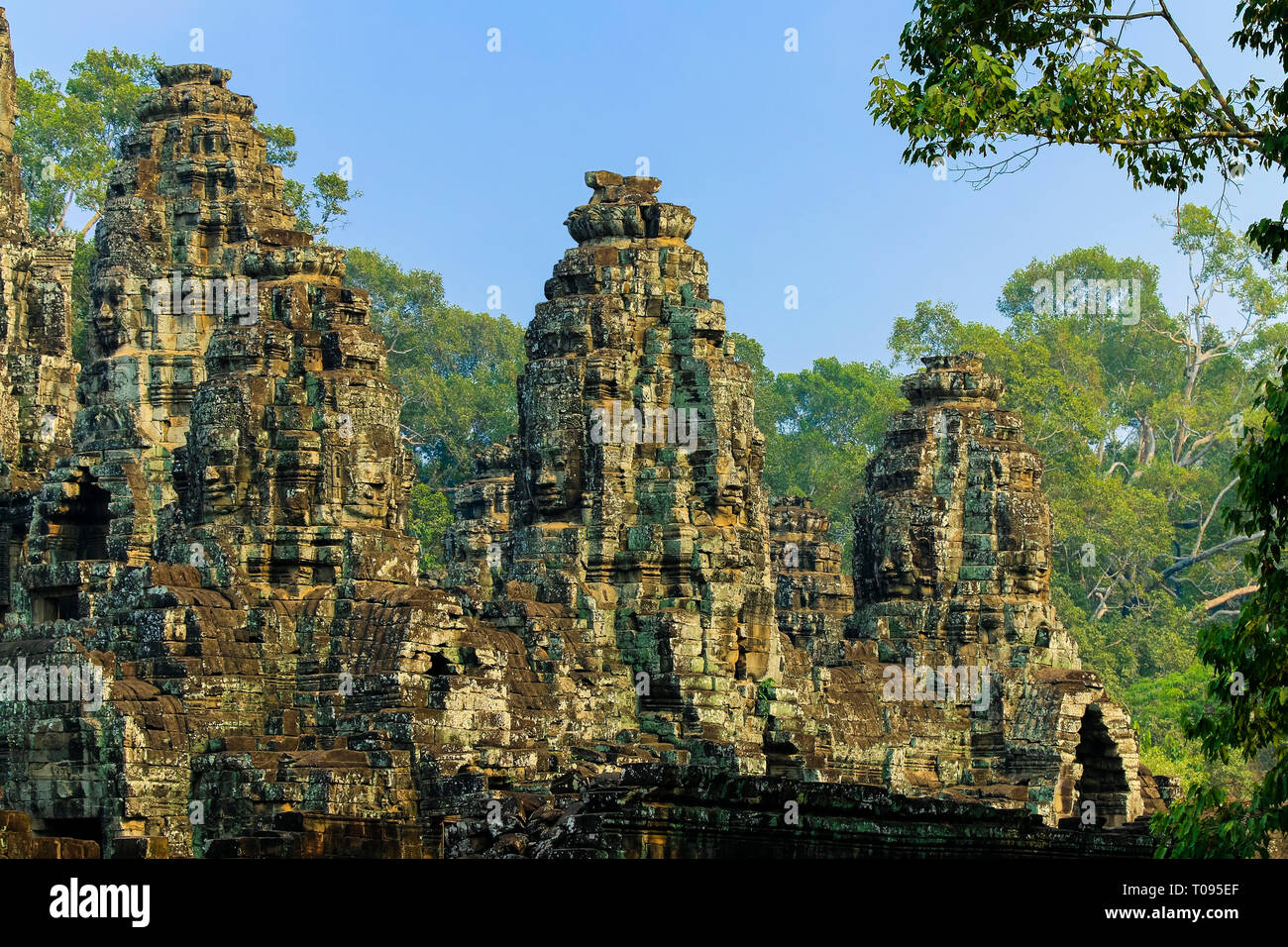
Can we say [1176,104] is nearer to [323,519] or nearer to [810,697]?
[323,519]

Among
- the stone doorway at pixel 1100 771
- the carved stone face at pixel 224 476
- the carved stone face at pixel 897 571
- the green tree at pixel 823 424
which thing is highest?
the green tree at pixel 823 424

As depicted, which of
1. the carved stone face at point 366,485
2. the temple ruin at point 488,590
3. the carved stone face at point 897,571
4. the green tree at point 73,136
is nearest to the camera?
the temple ruin at point 488,590

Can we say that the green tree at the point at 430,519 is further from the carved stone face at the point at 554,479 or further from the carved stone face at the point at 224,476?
the carved stone face at the point at 224,476

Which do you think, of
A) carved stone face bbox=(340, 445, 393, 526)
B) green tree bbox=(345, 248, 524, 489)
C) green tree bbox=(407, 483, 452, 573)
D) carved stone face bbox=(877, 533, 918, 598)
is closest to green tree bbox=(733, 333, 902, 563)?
green tree bbox=(345, 248, 524, 489)

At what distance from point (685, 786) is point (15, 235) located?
34250mm

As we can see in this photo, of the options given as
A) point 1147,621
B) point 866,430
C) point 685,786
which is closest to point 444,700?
point 685,786

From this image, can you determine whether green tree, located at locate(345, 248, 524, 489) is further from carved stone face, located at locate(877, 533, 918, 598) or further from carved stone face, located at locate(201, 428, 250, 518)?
carved stone face, located at locate(201, 428, 250, 518)

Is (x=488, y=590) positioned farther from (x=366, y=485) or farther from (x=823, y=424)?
(x=823, y=424)

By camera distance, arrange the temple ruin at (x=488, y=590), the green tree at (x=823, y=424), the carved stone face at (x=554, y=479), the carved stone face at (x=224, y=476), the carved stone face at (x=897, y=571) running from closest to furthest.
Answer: the temple ruin at (x=488, y=590) → the carved stone face at (x=224, y=476) → the carved stone face at (x=554, y=479) → the carved stone face at (x=897, y=571) → the green tree at (x=823, y=424)

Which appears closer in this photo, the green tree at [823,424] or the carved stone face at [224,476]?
the carved stone face at [224,476]

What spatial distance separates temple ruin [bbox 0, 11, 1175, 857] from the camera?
1314 inches

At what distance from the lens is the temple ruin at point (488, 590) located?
3338 cm

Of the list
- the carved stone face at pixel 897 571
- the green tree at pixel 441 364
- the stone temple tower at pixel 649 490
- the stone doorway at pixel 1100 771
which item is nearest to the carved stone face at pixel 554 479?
the stone temple tower at pixel 649 490

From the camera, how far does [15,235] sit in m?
54.4
